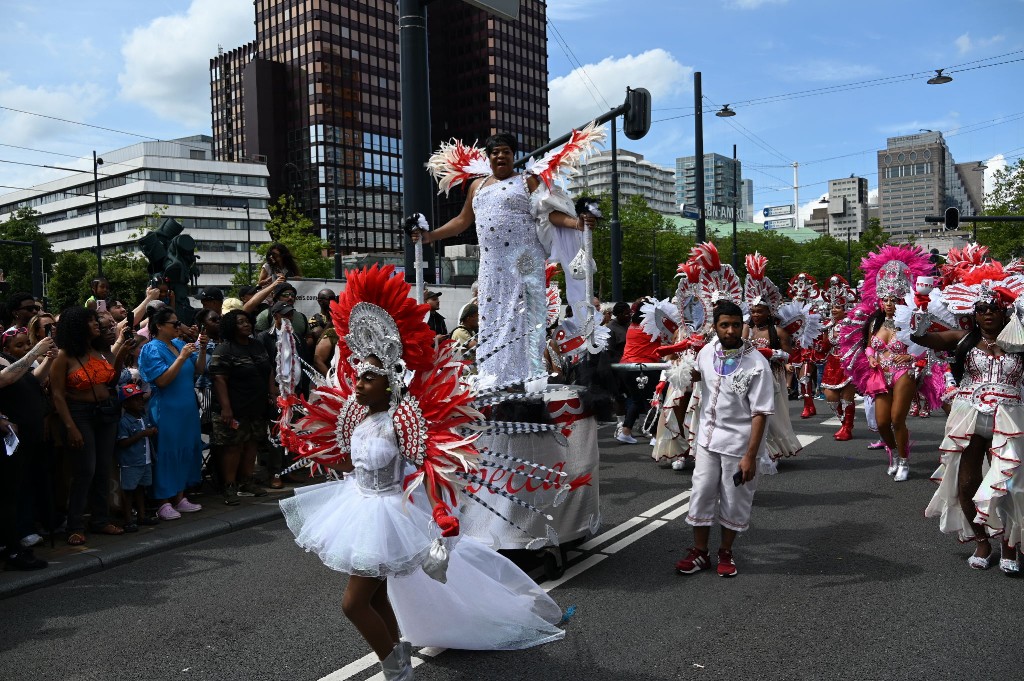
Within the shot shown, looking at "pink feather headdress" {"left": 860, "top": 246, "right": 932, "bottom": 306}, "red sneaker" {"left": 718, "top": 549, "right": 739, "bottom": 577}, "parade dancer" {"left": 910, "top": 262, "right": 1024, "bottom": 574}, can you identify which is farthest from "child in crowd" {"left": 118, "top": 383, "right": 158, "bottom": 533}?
"pink feather headdress" {"left": 860, "top": 246, "right": 932, "bottom": 306}

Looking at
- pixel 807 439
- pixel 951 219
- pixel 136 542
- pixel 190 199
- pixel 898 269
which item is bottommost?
pixel 807 439

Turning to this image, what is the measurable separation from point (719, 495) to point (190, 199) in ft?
325

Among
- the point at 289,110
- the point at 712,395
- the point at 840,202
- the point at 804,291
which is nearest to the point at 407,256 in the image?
the point at 712,395

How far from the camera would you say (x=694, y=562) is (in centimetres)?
575

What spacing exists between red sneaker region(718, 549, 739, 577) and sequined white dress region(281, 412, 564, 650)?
1.60 metres

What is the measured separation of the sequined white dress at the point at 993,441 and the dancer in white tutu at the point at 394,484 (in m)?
3.46

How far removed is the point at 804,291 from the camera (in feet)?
44.9

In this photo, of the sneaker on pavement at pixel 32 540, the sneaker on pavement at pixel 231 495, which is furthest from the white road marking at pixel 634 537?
A: the sneaker on pavement at pixel 32 540

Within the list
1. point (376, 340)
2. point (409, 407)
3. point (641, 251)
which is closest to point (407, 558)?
point (409, 407)

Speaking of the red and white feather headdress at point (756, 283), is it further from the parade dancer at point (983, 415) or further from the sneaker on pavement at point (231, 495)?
the sneaker on pavement at point (231, 495)

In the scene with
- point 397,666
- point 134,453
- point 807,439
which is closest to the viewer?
point 397,666

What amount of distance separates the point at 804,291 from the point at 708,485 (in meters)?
8.76

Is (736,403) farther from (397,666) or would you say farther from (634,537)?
(397,666)

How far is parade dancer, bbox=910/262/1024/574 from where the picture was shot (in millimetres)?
5555
